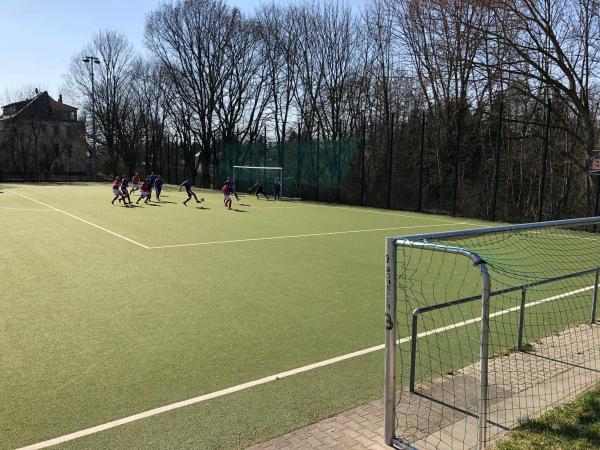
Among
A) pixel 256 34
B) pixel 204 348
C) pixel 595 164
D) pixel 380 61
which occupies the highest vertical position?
pixel 256 34

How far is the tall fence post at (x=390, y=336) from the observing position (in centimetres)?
328

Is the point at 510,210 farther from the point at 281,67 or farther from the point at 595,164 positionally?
the point at 281,67

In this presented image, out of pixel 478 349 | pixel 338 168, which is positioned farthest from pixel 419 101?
pixel 478 349

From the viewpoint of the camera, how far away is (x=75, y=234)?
13938 mm

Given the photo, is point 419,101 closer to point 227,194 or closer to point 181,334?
point 227,194

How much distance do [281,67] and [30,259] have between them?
3176 centimetres

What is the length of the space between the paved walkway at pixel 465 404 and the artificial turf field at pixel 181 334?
244 mm

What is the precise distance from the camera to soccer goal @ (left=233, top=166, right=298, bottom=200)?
3134 centimetres

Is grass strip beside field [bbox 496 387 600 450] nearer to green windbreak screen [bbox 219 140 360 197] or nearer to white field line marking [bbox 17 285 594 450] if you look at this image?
white field line marking [bbox 17 285 594 450]

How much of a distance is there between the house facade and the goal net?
26.2m

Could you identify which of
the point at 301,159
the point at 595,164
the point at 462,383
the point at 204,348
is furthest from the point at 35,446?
the point at 301,159

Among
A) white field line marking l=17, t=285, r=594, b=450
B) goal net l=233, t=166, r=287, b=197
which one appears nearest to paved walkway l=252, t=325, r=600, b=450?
white field line marking l=17, t=285, r=594, b=450

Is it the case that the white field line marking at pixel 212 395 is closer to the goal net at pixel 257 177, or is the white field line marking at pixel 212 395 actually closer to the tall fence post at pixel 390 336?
the tall fence post at pixel 390 336

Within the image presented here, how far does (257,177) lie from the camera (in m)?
34.6
